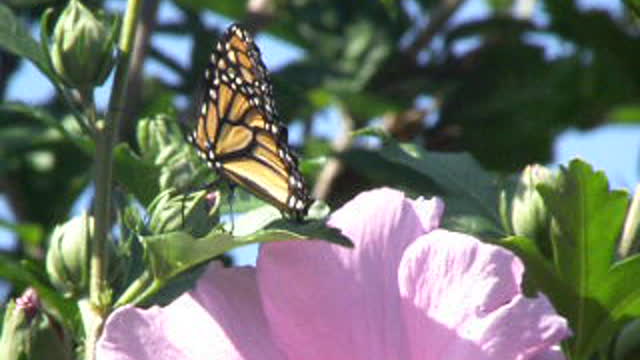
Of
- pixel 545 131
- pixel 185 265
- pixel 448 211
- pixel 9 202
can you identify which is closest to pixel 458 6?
pixel 545 131

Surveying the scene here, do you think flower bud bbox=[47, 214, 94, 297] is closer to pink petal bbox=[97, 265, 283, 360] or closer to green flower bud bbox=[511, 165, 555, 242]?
pink petal bbox=[97, 265, 283, 360]

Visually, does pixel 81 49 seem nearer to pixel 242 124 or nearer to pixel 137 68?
pixel 242 124

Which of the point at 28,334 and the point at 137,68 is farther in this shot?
the point at 137,68

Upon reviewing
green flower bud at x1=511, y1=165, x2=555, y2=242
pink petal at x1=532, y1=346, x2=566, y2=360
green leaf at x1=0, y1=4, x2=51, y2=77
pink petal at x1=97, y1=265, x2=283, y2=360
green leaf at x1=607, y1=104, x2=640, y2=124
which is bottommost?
pink petal at x1=97, y1=265, x2=283, y2=360

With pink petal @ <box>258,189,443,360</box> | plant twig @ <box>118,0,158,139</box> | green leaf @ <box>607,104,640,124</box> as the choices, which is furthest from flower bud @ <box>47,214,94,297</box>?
green leaf @ <box>607,104,640,124</box>

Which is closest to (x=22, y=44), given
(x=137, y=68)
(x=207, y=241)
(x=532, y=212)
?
(x=207, y=241)

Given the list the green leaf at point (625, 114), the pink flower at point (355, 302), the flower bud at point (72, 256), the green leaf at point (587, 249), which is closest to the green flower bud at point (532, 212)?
the green leaf at point (587, 249)
